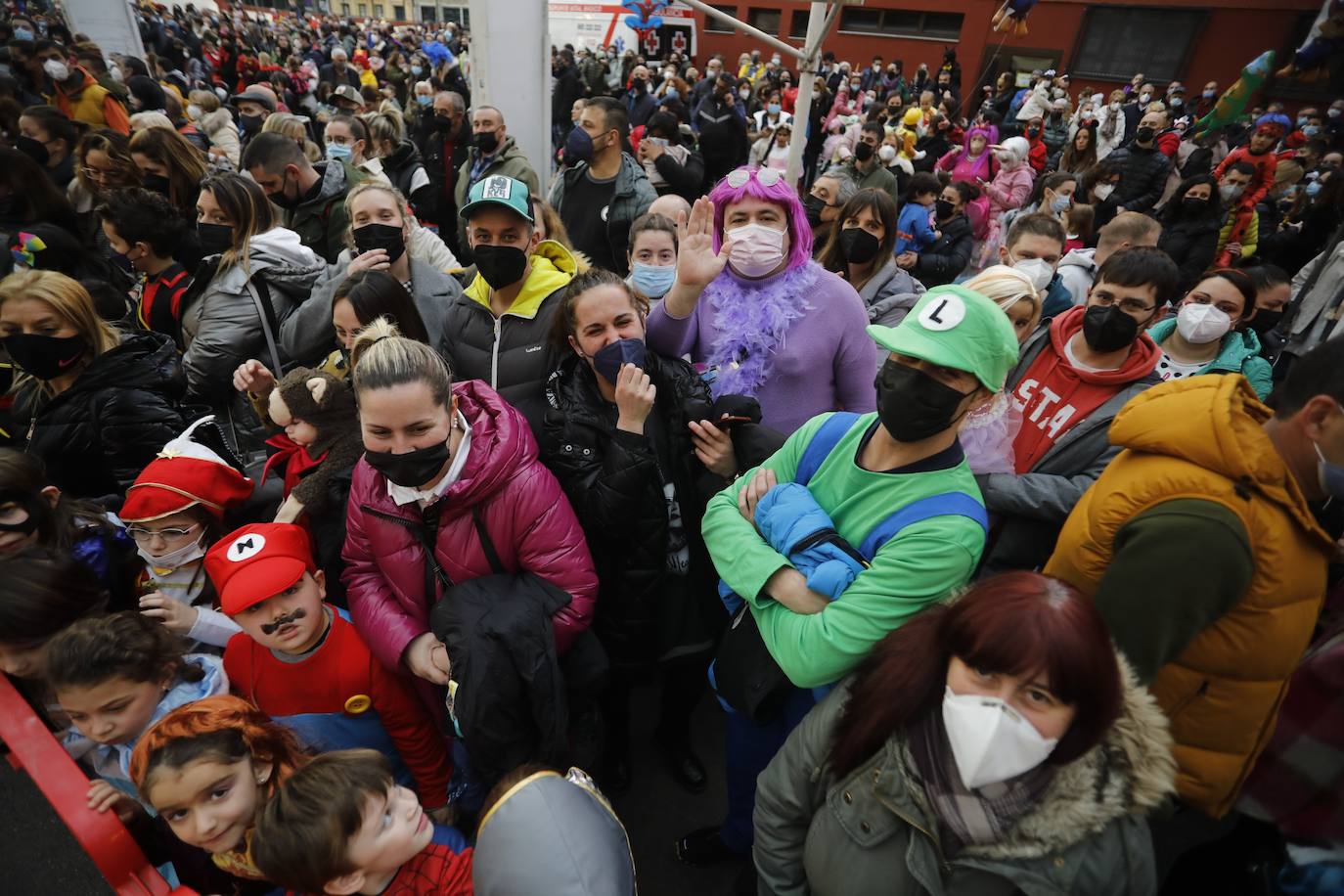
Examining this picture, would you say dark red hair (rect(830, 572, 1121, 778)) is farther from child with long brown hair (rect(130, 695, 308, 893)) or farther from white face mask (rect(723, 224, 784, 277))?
white face mask (rect(723, 224, 784, 277))

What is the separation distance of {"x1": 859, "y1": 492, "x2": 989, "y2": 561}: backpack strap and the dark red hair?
0.74 feet

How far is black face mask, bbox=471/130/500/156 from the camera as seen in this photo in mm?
5438

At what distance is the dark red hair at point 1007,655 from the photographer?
1.25m

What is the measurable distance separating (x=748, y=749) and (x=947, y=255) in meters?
4.58

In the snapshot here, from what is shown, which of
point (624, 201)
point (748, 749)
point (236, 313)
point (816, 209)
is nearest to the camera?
point (748, 749)

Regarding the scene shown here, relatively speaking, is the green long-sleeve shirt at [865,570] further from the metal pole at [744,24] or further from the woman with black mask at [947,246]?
the woman with black mask at [947,246]

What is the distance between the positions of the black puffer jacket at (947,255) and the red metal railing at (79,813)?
5.60 m

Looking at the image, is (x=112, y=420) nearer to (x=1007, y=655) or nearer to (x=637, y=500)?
(x=637, y=500)

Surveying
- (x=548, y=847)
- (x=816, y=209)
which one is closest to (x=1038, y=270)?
(x=816, y=209)

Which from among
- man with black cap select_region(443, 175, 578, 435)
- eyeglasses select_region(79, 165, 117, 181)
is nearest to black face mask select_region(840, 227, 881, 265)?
man with black cap select_region(443, 175, 578, 435)

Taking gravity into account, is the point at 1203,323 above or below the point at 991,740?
above

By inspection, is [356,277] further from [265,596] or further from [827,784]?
[827,784]

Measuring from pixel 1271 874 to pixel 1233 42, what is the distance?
22519mm

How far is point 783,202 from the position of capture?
2520 mm
